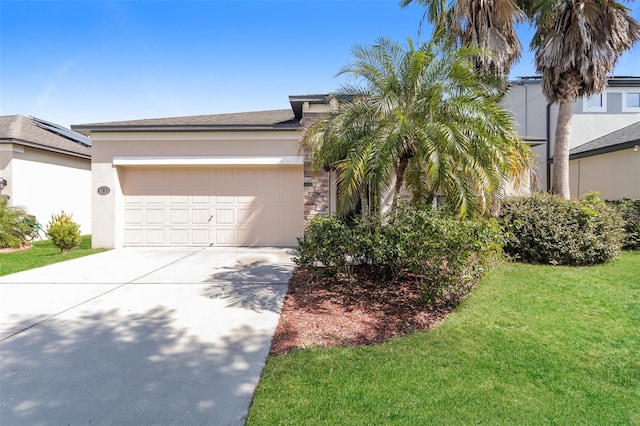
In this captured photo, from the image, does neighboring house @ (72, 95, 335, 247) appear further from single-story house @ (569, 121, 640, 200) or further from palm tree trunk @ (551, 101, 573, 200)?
single-story house @ (569, 121, 640, 200)

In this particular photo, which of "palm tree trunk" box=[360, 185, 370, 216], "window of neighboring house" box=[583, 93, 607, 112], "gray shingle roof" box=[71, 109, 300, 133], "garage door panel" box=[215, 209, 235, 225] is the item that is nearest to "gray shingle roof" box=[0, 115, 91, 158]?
"gray shingle roof" box=[71, 109, 300, 133]

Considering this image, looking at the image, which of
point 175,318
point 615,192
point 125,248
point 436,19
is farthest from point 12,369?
point 615,192

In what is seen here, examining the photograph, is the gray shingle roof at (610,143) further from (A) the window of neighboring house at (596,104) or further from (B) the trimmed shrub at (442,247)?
(B) the trimmed shrub at (442,247)

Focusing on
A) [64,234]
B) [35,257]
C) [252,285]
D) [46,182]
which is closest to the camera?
[252,285]

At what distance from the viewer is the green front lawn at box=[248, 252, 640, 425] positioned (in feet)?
8.30

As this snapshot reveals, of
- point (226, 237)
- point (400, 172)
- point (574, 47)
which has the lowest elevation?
point (226, 237)

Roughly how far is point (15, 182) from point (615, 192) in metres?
21.9

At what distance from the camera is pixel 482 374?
308 centimetres

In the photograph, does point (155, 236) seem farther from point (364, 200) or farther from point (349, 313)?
point (349, 313)

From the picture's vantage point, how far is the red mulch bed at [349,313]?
154 inches

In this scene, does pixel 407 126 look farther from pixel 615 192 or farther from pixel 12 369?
pixel 615 192

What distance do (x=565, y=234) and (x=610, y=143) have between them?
830cm

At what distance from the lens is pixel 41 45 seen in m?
9.95

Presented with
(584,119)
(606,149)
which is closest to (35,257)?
(606,149)
